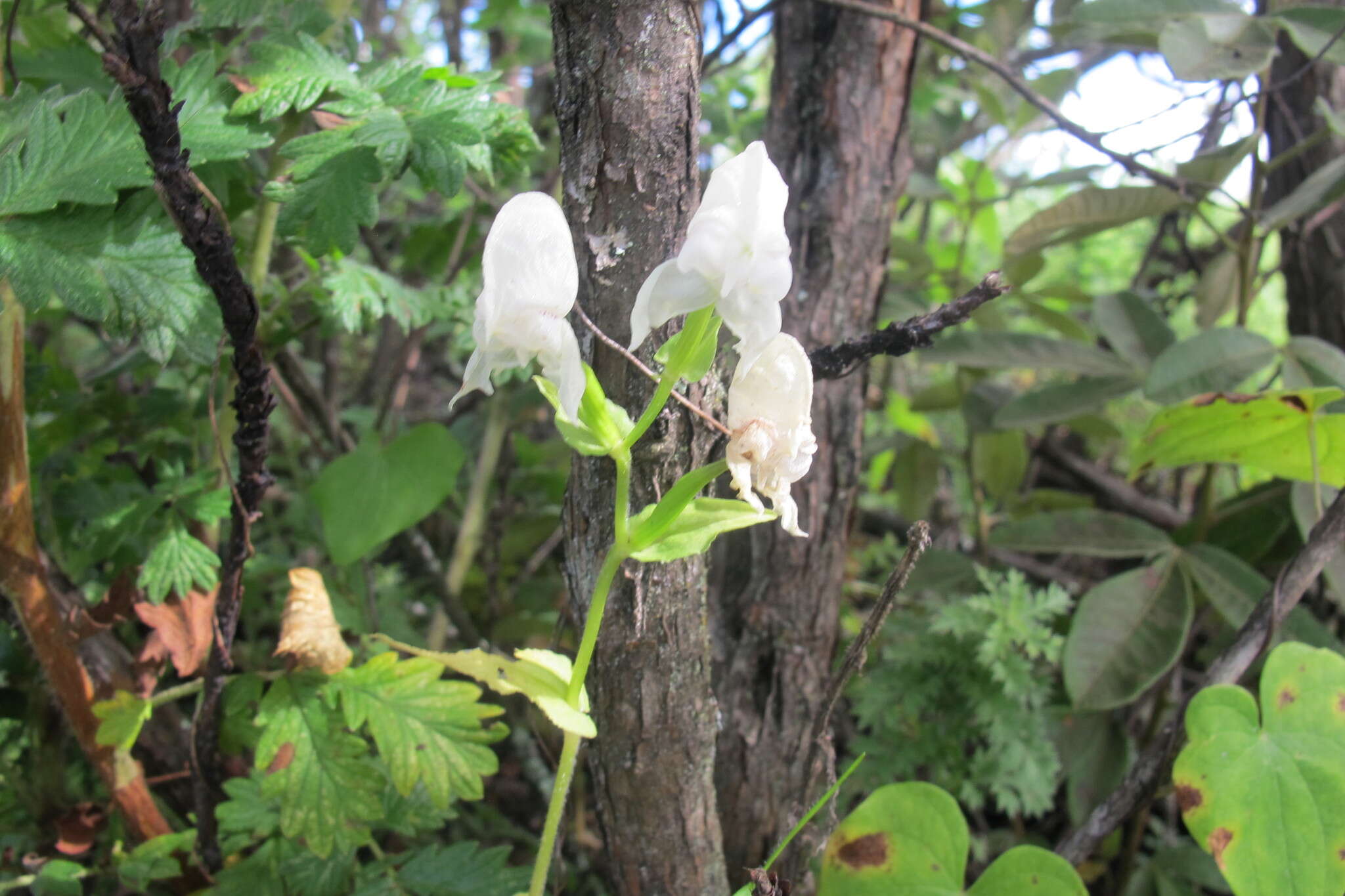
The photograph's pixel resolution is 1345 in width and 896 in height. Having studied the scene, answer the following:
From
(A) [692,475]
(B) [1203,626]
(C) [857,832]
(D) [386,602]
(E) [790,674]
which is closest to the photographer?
(A) [692,475]

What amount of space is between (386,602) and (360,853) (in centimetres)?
32

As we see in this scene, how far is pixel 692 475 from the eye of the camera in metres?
0.50

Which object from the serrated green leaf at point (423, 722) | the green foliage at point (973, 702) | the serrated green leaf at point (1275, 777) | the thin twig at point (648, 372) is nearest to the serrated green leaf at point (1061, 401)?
the green foliage at point (973, 702)

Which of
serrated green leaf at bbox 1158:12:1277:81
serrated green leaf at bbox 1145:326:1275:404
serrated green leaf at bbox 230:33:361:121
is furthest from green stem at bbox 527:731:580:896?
serrated green leaf at bbox 1158:12:1277:81

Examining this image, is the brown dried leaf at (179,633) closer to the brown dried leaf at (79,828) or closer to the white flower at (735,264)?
the brown dried leaf at (79,828)

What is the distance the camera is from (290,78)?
0.70 meters

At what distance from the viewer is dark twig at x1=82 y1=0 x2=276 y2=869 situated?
1.54 ft

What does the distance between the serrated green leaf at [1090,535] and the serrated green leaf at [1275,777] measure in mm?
371

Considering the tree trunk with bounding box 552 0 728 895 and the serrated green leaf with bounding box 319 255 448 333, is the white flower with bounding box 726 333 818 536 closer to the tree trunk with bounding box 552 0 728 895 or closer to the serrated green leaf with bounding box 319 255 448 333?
the tree trunk with bounding box 552 0 728 895

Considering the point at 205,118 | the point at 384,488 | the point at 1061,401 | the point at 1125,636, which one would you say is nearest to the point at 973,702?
the point at 1125,636

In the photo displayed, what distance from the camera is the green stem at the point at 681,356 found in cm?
48

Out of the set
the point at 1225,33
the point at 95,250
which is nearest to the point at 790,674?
the point at 95,250

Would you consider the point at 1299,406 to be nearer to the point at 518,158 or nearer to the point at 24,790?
the point at 518,158

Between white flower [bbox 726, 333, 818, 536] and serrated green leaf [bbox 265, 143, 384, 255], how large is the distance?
1.12 ft
